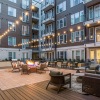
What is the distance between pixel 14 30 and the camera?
2500 cm

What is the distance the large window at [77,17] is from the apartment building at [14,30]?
8.07 metres

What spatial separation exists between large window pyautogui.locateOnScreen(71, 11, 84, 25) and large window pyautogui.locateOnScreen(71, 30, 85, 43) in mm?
1514

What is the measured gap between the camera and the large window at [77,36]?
1806 centimetres

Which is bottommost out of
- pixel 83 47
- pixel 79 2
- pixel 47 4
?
pixel 83 47

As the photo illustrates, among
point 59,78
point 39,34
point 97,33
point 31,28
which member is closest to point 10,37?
point 31,28

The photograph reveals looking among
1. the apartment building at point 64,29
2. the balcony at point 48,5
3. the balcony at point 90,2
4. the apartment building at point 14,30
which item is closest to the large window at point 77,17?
the apartment building at point 64,29

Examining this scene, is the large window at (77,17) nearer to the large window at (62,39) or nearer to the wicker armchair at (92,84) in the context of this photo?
the large window at (62,39)

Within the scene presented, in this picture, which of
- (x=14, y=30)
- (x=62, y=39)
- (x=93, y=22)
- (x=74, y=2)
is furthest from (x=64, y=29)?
(x=14, y=30)

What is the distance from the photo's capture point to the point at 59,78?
5777 mm

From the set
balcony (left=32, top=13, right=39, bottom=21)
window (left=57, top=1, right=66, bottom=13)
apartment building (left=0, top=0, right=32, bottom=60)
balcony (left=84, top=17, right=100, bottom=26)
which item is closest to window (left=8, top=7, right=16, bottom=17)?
apartment building (left=0, top=0, right=32, bottom=60)

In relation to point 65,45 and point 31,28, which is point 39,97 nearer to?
point 65,45

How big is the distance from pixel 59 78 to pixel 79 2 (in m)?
15.4

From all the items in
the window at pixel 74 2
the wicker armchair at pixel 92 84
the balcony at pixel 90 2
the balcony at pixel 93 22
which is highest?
the window at pixel 74 2

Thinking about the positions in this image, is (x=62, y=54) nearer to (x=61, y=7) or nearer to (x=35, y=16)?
(x=61, y=7)
